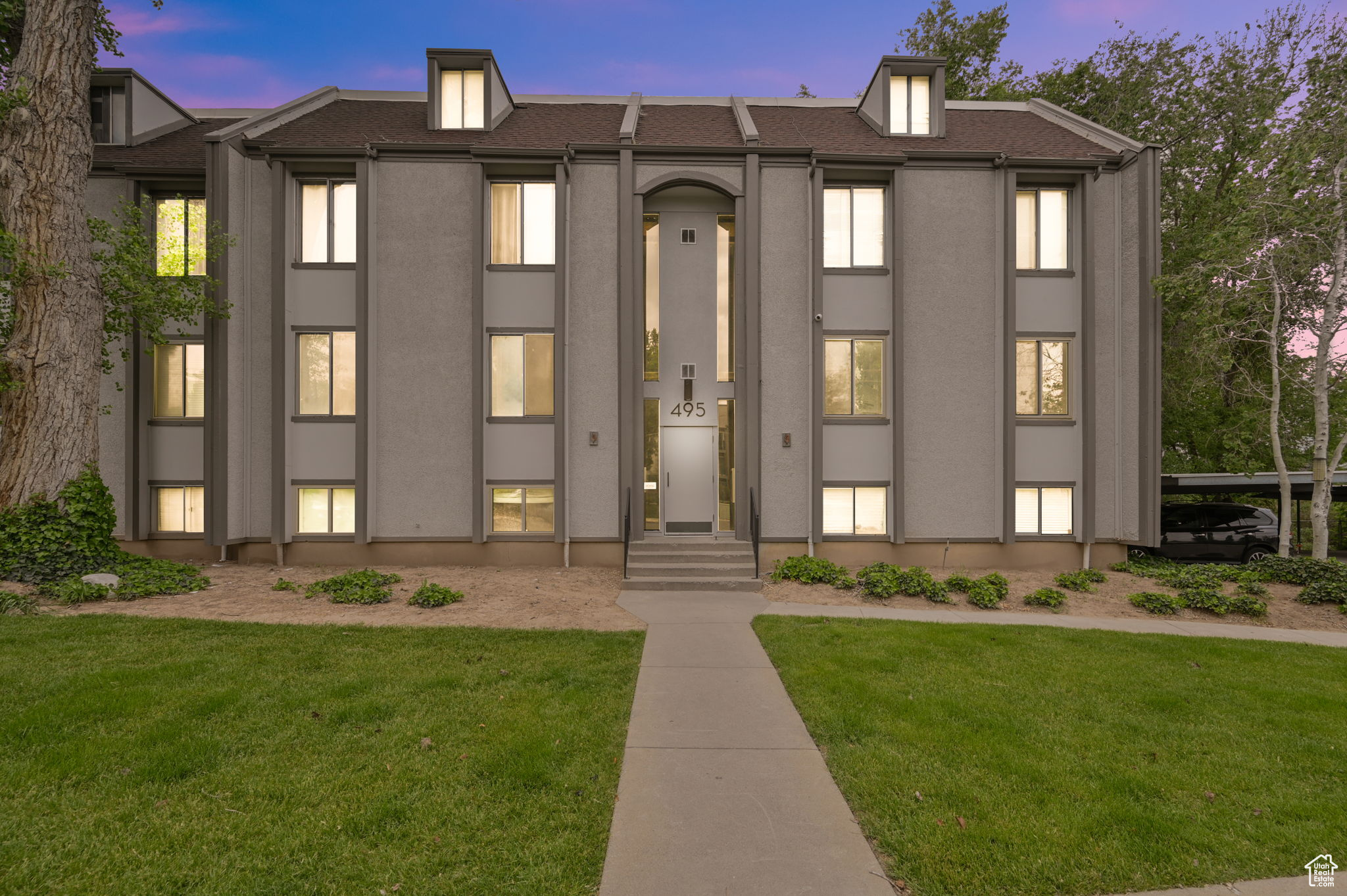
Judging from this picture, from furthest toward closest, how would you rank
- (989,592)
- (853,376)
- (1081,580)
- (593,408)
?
(853,376)
(593,408)
(1081,580)
(989,592)

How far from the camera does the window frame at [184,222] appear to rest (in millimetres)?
12336

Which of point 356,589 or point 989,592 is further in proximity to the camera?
point 989,592

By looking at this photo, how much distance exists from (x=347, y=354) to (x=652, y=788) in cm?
1145

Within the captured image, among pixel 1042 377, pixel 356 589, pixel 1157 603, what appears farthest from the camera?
pixel 1042 377

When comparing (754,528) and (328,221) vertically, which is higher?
(328,221)

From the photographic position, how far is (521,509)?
12414mm

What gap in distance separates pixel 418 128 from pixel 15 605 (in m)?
11.5

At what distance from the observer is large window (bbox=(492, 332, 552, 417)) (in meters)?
12.4

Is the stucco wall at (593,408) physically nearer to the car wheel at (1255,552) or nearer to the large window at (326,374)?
the large window at (326,374)

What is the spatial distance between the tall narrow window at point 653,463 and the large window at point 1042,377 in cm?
796

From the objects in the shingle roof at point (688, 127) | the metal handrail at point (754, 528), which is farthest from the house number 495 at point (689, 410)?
the shingle roof at point (688, 127)

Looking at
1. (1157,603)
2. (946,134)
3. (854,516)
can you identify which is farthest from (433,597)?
(946,134)

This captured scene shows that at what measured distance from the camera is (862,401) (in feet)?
41.6

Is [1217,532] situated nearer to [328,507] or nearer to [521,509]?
[521,509]
